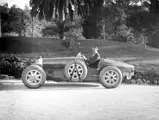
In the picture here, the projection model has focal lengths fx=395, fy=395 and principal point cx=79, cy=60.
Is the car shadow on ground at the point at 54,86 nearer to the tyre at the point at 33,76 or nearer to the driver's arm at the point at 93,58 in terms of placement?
the tyre at the point at 33,76

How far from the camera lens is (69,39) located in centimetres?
333

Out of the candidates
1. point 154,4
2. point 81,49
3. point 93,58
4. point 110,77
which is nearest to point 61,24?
point 81,49

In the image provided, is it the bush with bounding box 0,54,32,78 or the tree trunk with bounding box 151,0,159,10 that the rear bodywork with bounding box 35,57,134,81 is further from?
the tree trunk with bounding box 151,0,159,10

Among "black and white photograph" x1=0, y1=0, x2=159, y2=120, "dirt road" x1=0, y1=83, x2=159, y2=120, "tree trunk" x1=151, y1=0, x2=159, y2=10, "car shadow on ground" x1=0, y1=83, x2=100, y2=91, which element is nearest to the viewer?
"dirt road" x1=0, y1=83, x2=159, y2=120

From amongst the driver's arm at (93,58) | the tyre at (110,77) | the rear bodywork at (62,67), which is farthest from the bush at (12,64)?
the tyre at (110,77)

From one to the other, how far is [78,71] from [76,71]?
0.06 ft

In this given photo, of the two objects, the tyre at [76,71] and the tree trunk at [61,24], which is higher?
the tree trunk at [61,24]

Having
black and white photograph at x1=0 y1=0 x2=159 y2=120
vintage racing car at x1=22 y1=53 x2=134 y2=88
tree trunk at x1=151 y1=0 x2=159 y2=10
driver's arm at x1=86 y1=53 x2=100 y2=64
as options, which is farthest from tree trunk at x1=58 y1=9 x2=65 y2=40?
tree trunk at x1=151 y1=0 x2=159 y2=10

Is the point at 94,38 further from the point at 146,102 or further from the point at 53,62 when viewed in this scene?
the point at 146,102

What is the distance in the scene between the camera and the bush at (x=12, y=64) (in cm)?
332

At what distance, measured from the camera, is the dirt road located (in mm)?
2895

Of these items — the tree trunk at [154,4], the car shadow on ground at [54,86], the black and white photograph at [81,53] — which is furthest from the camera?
the car shadow on ground at [54,86]

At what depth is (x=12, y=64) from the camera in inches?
132

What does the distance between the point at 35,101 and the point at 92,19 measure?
0.87 metres
